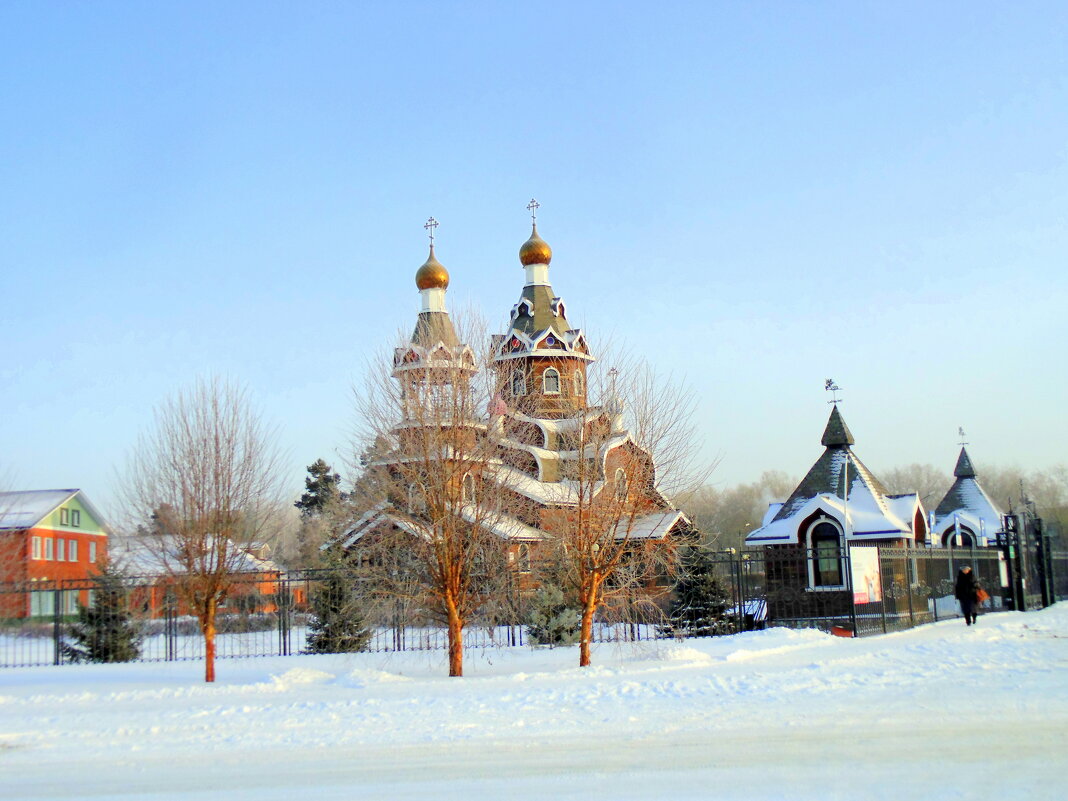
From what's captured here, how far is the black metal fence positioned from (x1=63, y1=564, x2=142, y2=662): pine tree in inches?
4.9

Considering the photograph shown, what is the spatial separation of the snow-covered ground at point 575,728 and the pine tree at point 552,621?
5.92 feet

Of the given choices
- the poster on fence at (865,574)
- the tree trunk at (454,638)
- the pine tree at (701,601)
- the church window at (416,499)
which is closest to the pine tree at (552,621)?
the pine tree at (701,601)

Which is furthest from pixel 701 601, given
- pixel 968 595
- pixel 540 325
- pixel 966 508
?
pixel 966 508

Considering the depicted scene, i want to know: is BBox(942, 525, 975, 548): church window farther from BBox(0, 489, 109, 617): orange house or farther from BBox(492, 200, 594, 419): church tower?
BBox(0, 489, 109, 617): orange house

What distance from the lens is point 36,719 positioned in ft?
37.5

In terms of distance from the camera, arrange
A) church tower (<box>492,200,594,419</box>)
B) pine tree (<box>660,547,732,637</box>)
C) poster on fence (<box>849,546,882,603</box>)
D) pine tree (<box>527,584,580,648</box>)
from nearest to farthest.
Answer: pine tree (<box>527,584,580,648</box>) → poster on fence (<box>849,546,882,603</box>) → pine tree (<box>660,547,732,637</box>) → church tower (<box>492,200,594,419</box>)

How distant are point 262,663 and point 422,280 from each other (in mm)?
21407

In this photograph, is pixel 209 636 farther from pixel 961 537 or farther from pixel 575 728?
pixel 961 537

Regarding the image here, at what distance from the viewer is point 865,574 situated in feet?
61.8

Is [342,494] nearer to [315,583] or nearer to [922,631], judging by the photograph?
[315,583]

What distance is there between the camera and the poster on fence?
18469 millimetres

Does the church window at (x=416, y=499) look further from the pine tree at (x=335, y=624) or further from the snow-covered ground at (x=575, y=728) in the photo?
the pine tree at (x=335, y=624)

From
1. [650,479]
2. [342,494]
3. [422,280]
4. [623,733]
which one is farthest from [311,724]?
[422,280]

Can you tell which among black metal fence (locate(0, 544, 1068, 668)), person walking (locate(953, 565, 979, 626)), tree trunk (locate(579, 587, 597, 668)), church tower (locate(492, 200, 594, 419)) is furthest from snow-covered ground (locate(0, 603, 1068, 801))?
church tower (locate(492, 200, 594, 419))
